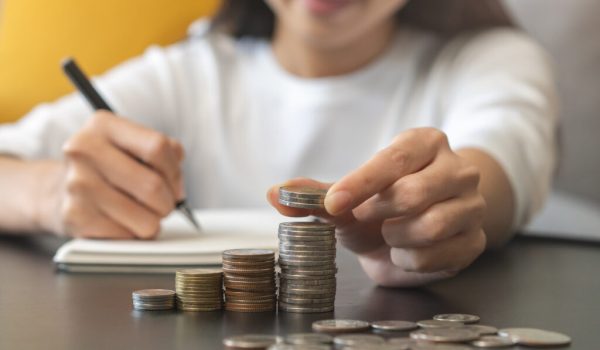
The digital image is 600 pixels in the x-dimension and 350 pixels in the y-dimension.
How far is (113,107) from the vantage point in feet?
5.84

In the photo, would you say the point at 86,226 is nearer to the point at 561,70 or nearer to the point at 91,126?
the point at 91,126

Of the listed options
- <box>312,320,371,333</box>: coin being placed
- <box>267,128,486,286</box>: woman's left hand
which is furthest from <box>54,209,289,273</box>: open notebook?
<box>312,320,371,333</box>: coin being placed

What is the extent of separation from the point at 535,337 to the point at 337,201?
190mm

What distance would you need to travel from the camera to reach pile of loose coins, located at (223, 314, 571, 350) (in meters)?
0.58

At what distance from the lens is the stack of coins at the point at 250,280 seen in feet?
2.39

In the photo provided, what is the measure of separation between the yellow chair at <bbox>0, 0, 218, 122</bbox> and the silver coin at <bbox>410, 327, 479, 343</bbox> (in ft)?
4.80

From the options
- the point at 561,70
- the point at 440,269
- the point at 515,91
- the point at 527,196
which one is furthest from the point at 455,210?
the point at 561,70

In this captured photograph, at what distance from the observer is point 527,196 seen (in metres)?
1.29

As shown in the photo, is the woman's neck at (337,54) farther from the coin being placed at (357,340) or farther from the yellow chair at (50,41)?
the coin being placed at (357,340)

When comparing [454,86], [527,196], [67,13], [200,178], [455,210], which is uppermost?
[67,13]

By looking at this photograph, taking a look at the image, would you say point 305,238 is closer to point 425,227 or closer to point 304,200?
point 304,200

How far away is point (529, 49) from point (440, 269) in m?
0.90

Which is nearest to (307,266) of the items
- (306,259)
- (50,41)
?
(306,259)

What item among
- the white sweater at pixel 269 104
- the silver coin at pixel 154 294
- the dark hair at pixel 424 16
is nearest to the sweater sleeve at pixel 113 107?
the white sweater at pixel 269 104
